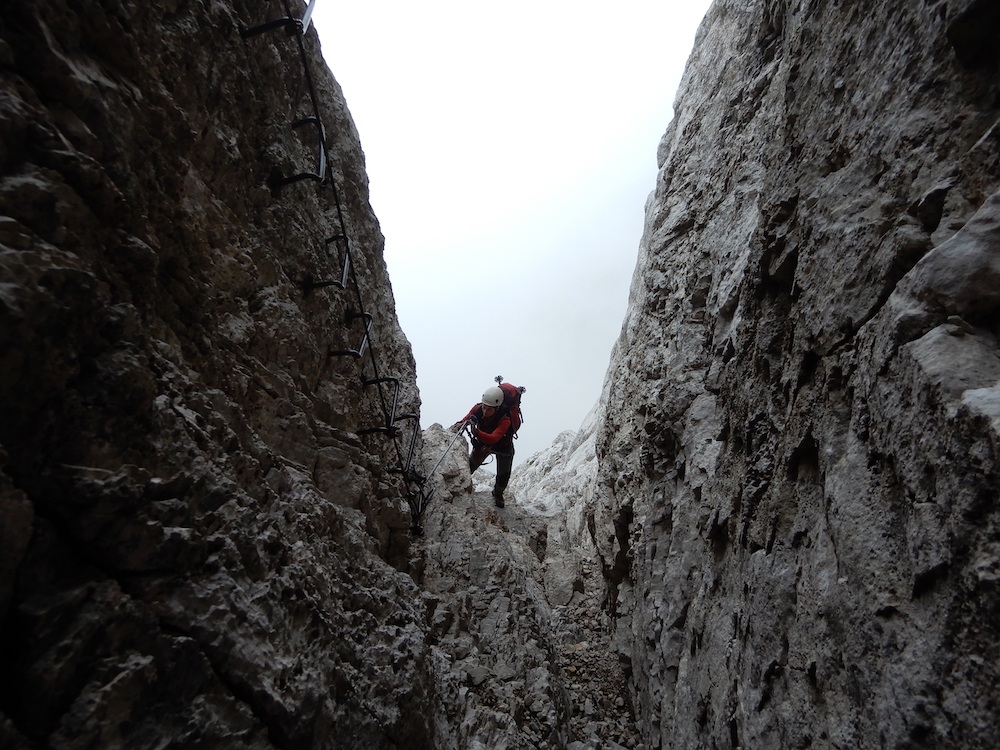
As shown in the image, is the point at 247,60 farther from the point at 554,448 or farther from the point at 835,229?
the point at 554,448

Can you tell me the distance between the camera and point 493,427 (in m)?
11.5

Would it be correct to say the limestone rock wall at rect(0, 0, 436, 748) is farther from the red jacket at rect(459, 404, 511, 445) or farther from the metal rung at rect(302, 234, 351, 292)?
the red jacket at rect(459, 404, 511, 445)

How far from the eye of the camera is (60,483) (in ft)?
6.39

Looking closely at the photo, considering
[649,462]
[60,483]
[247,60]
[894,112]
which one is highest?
[247,60]

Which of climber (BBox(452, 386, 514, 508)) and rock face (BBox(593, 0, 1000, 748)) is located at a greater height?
climber (BBox(452, 386, 514, 508))

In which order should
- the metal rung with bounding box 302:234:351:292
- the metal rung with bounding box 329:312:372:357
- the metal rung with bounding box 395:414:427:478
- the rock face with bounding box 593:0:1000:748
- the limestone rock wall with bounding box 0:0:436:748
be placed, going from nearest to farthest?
the limestone rock wall with bounding box 0:0:436:748
the rock face with bounding box 593:0:1000:748
the metal rung with bounding box 302:234:351:292
the metal rung with bounding box 329:312:372:357
the metal rung with bounding box 395:414:427:478

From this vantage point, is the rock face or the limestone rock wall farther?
the rock face

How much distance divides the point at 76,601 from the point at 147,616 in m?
0.29

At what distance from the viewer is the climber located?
11312 mm

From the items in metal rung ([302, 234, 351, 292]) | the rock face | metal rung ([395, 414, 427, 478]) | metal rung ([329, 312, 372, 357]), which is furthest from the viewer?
metal rung ([395, 414, 427, 478])

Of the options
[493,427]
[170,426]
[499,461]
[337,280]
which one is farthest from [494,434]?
[170,426]

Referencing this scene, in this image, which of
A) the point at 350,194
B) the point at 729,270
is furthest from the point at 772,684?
the point at 350,194

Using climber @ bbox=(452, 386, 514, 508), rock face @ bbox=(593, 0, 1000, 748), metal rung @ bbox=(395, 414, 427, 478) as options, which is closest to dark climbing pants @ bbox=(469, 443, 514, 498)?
climber @ bbox=(452, 386, 514, 508)

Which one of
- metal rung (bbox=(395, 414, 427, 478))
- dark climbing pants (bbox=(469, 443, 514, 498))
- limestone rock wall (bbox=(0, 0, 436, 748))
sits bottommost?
limestone rock wall (bbox=(0, 0, 436, 748))
